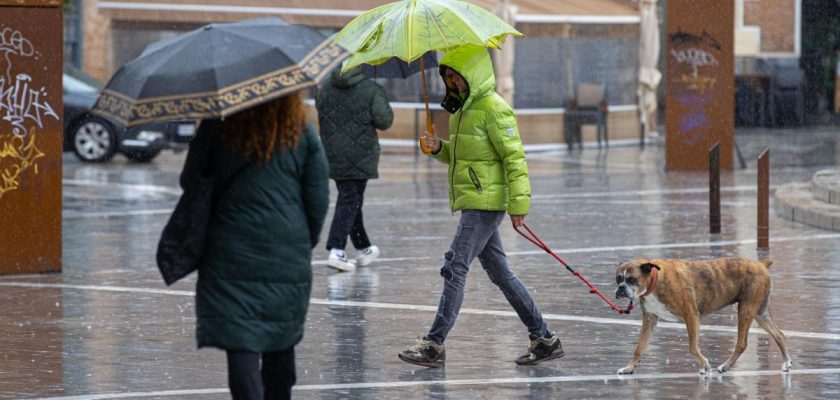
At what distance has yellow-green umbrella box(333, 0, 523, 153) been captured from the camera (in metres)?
8.23

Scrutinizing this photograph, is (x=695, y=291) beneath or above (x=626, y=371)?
above

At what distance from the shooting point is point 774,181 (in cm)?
2123

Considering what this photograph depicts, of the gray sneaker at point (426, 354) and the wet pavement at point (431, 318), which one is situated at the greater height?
the gray sneaker at point (426, 354)

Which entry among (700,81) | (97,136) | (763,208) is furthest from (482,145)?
(97,136)

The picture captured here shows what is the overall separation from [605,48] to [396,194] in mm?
11859

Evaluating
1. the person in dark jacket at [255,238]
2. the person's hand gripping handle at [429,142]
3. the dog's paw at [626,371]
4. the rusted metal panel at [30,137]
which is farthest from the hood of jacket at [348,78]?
the person in dark jacket at [255,238]

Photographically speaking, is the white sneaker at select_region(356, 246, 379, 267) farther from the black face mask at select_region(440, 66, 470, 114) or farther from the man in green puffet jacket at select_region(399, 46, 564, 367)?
the black face mask at select_region(440, 66, 470, 114)

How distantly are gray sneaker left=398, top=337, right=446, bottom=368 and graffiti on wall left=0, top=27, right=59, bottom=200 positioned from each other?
473 cm

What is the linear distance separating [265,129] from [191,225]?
1.41ft

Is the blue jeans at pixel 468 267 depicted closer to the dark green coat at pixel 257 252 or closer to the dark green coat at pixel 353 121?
the dark green coat at pixel 257 252

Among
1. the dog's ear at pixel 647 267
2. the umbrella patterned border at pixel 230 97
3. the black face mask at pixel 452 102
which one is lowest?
the dog's ear at pixel 647 267

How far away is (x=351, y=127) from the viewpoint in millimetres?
12164

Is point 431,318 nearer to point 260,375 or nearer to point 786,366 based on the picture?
point 786,366

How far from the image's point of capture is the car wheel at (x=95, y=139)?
25.0 meters
